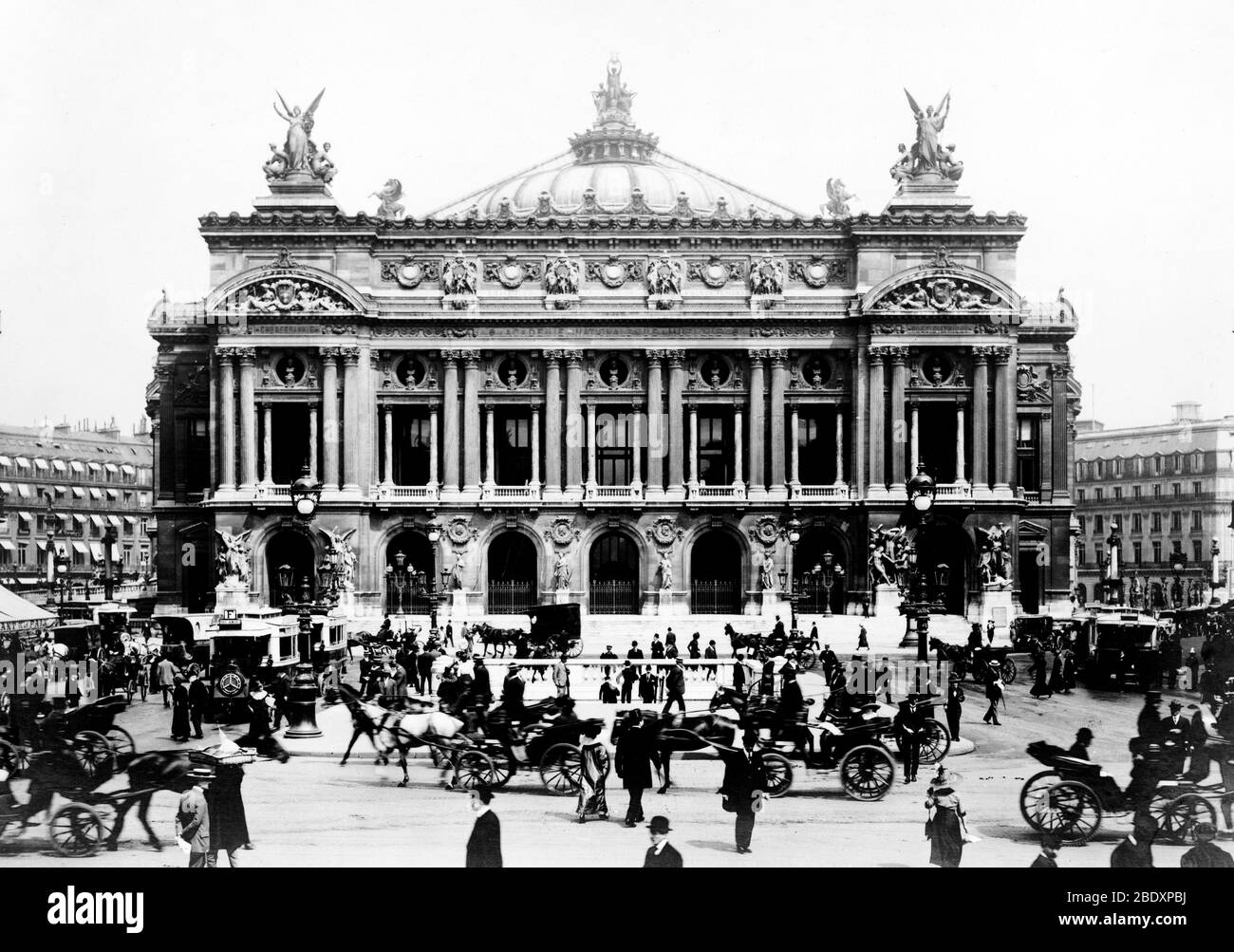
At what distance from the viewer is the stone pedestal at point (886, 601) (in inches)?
2110

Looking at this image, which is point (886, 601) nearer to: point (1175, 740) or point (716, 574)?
point (716, 574)

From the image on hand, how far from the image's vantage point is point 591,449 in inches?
2339

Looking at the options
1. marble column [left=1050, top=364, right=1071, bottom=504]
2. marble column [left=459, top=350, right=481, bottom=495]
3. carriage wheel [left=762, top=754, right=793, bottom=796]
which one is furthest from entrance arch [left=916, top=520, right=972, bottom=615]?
carriage wheel [left=762, top=754, right=793, bottom=796]

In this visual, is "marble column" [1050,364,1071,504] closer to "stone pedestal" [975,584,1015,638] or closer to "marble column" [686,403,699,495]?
"stone pedestal" [975,584,1015,638]

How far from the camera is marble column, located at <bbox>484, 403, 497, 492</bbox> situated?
5947 centimetres

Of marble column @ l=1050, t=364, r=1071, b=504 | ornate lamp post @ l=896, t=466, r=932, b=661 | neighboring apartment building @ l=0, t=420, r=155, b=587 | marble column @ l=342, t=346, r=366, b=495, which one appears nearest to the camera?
ornate lamp post @ l=896, t=466, r=932, b=661

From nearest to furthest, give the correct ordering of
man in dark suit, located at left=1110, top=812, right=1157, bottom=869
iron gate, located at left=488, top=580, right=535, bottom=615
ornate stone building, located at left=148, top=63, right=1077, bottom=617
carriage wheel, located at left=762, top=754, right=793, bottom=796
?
1. man in dark suit, located at left=1110, top=812, right=1157, bottom=869
2. carriage wheel, located at left=762, top=754, right=793, bottom=796
3. ornate stone building, located at left=148, top=63, right=1077, bottom=617
4. iron gate, located at left=488, top=580, right=535, bottom=615

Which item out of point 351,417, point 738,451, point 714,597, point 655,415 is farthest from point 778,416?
point 351,417

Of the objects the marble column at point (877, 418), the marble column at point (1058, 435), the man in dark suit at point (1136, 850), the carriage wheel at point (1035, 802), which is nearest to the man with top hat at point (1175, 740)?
the carriage wheel at point (1035, 802)

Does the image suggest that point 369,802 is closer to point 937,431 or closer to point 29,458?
point 29,458

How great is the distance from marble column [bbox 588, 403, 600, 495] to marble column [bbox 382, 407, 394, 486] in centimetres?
961

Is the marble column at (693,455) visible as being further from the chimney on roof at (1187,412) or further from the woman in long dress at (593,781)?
the woman in long dress at (593,781)

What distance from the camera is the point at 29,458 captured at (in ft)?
152

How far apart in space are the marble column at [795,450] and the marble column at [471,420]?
598 inches
